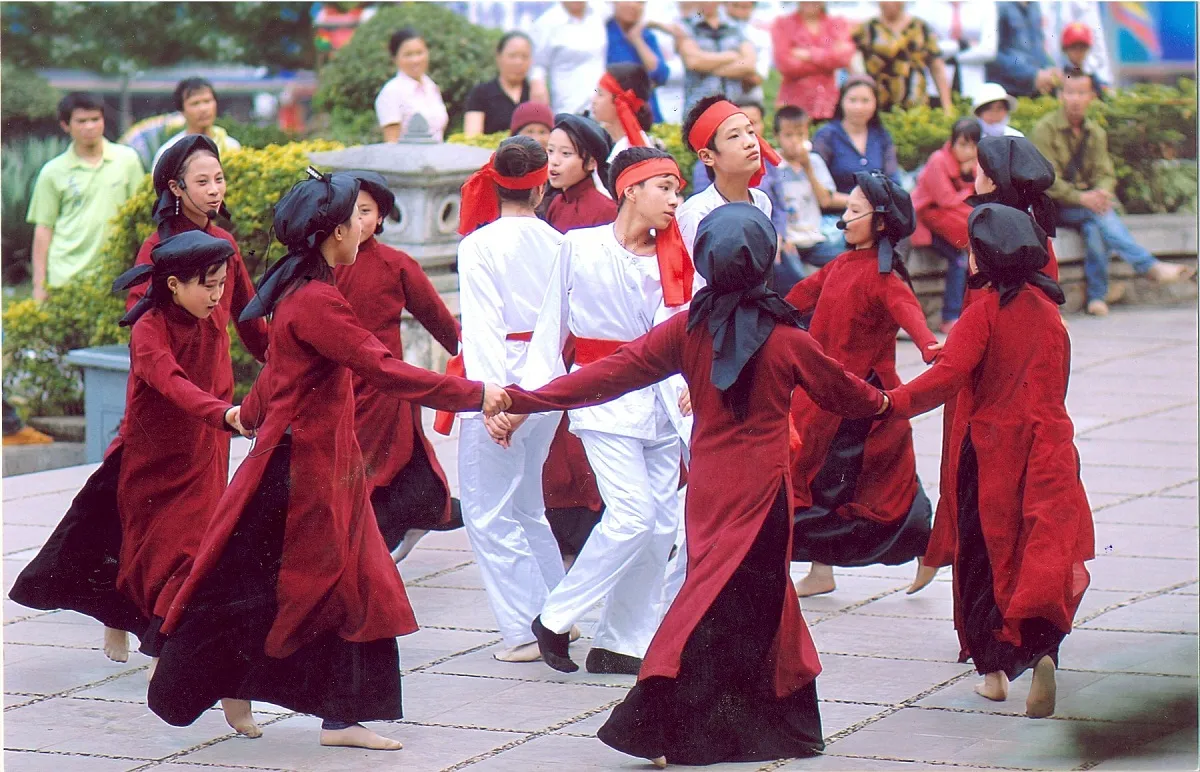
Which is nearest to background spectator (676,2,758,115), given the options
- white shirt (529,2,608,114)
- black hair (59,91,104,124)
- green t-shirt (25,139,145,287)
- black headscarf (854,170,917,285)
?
white shirt (529,2,608,114)

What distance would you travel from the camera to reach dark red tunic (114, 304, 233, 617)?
6.38 metres

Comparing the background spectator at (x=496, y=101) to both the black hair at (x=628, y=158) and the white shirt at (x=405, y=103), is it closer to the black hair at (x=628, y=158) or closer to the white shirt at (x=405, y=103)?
the white shirt at (x=405, y=103)

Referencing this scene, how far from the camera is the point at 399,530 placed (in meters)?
7.57

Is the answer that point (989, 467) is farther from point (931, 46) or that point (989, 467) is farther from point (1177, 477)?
point (931, 46)

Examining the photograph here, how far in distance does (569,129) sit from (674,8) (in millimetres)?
6198

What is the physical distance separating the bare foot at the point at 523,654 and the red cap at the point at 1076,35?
35.6ft

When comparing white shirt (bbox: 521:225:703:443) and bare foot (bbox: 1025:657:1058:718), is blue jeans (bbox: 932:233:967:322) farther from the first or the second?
bare foot (bbox: 1025:657:1058:718)

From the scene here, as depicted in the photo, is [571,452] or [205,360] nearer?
[205,360]

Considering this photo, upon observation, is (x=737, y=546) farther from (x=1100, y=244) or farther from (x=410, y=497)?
(x=1100, y=244)

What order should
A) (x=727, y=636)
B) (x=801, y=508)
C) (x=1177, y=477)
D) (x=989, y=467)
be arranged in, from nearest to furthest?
(x=727, y=636) < (x=989, y=467) < (x=801, y=508) < (x=1177, y=477)

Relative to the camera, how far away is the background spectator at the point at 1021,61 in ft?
53.8

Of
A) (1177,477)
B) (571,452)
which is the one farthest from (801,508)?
(1177,477)

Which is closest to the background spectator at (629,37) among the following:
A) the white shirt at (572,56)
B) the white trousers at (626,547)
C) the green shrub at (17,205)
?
the white shirt at (572,56)

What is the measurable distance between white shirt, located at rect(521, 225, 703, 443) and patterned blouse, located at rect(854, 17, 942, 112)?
870 centimetres
